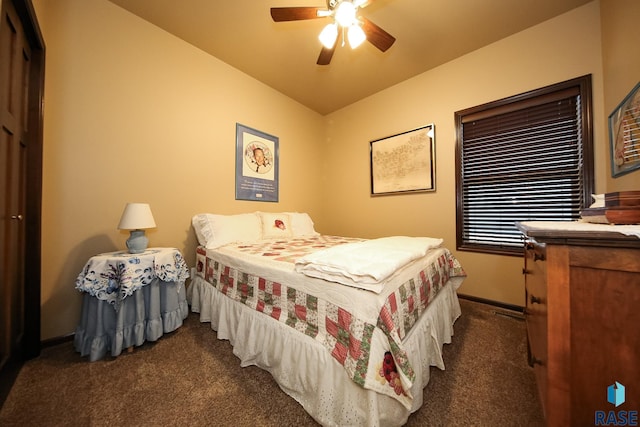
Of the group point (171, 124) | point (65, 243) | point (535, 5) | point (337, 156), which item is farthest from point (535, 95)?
point (65, 243)

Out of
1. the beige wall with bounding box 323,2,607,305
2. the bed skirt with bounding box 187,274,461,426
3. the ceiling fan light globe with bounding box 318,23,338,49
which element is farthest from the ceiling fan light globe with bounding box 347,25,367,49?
the bed skirt with bounding box 187,274,461,426

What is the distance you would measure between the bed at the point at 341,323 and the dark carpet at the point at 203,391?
0.10 metres

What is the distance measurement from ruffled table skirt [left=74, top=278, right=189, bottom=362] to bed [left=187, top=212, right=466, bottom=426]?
1.15ft

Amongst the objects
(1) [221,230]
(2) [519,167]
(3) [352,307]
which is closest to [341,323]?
(3) [352,307]

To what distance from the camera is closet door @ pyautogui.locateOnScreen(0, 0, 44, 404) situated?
115 centimetres

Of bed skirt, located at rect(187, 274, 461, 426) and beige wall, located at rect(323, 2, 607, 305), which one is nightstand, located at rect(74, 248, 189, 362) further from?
beige wall, located at rect(323, 2, 607, 305)

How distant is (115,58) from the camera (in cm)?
189

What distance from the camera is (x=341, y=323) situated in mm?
1002

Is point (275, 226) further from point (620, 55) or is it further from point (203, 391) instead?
point (620, 55)

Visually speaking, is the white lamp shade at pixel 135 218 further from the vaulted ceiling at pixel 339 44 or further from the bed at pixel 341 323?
the vaulted ceiling at pixel 339 44

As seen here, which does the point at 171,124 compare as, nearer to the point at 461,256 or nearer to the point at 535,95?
the point at 461,256

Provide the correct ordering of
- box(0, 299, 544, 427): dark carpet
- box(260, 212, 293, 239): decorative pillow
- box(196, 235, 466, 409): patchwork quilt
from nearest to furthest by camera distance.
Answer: box(196, 235, 466, 409): patchwork quilt → box(0, 299, 544, 427): dark carpet → box(260, 212, 293, 239): decorative pillow

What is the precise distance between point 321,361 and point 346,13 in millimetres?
2195

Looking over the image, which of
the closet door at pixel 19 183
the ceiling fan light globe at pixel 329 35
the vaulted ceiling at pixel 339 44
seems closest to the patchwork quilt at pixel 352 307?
the closet door at pixel 19 183
